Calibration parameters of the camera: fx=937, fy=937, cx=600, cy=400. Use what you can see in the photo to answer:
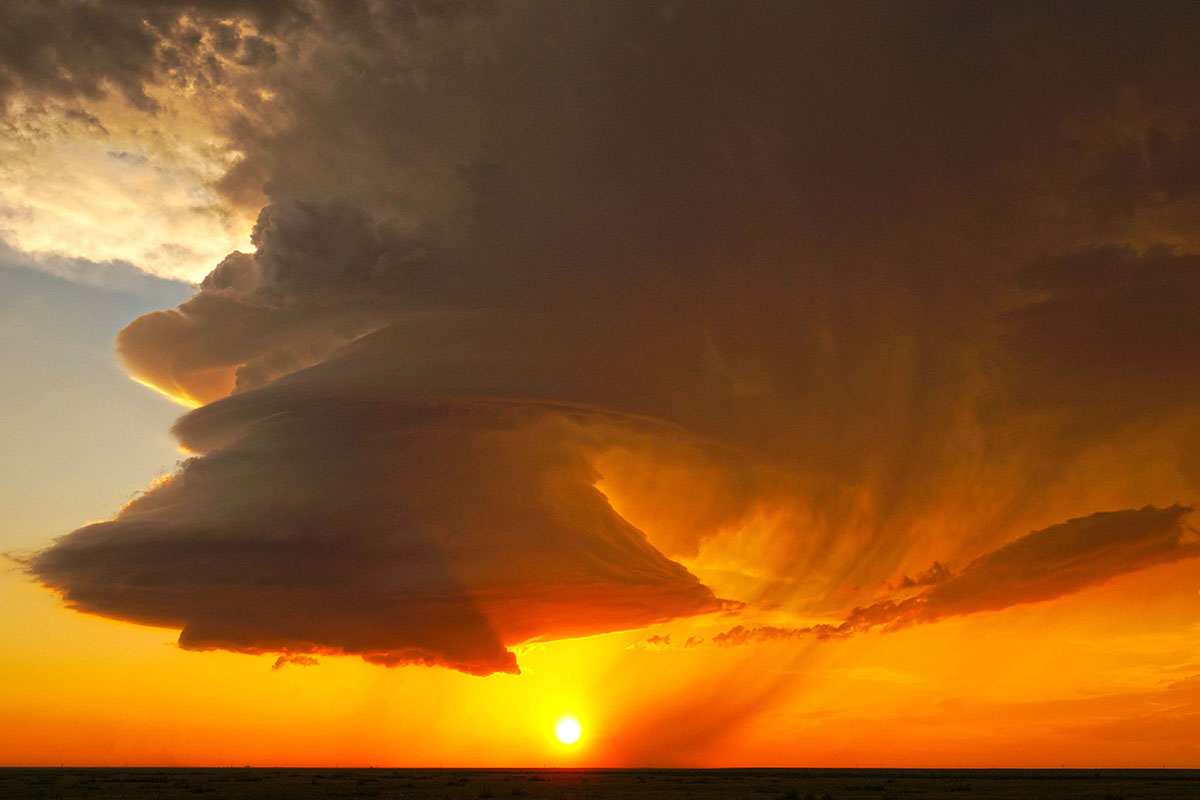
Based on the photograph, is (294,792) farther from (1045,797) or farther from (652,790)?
(1045,797)

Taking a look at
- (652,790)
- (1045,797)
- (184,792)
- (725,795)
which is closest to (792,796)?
(725,795)

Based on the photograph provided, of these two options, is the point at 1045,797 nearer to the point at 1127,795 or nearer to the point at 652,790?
the point at 1127,795

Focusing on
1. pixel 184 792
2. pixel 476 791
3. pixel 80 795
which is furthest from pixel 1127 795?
pixel 80 795

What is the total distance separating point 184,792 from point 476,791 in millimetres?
29538

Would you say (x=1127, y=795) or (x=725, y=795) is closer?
(x=725, y=795)

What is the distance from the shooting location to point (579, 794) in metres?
90.6

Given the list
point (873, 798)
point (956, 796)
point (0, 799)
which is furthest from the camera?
point (956, 796)

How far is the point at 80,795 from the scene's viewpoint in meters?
87.7

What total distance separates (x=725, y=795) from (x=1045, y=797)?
33.4 metres

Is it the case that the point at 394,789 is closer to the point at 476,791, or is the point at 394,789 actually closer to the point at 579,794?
the point at 476,791

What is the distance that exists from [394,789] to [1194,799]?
8103cm

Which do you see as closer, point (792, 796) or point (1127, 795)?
point (792, 796)

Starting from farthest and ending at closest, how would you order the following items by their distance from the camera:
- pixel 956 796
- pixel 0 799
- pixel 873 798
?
pixel 956 796, pixel 873 798, pixel 0 799

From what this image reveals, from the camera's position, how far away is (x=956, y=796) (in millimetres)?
99125
